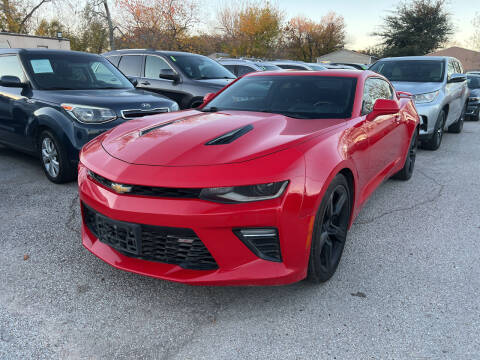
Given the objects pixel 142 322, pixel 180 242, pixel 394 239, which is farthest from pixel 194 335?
pixel 394 239

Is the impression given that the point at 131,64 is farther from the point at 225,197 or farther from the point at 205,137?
the point at 225,197

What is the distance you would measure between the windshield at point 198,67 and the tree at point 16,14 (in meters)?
34.4

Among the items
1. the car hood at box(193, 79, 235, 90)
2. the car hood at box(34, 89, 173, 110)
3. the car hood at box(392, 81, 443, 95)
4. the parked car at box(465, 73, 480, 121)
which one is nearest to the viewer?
the car hood at box(34, 89, 173, 110)

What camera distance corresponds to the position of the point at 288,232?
211 centimetres

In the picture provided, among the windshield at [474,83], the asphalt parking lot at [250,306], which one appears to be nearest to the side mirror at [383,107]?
the asphalt parking lot at [250,306]

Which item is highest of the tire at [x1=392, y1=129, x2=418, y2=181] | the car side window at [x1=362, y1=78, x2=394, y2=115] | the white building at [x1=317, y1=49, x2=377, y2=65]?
the white building at [x1=317, y1=49, x2=377, y2=65]

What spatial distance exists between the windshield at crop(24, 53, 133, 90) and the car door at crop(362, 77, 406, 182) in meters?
3.48

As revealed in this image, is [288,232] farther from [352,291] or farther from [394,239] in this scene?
[394,239]

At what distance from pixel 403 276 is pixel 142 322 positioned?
1.77 m

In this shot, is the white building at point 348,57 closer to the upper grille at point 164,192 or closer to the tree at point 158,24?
the tree at point 158,24

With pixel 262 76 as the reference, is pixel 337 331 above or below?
below

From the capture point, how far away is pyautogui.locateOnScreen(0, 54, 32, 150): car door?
15.9 ft

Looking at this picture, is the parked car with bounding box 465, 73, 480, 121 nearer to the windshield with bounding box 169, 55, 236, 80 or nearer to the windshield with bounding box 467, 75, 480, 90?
the windshield with bounding box 467, 75, 480, 90

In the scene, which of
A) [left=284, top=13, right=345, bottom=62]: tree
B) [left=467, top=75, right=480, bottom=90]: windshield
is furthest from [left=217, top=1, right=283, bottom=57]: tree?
[left=467, top=75, right=480, bottom=90]: windshield
